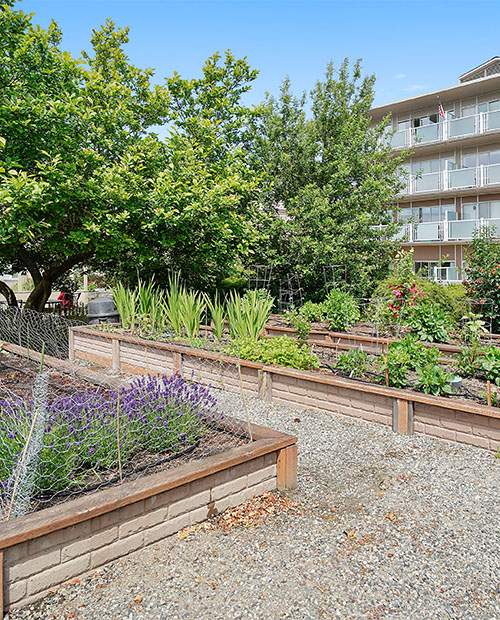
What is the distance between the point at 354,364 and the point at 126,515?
3526mm

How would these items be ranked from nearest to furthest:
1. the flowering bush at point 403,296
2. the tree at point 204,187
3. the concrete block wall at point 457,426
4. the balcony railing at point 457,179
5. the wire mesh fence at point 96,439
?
the wire mesh fence at point 96,439, the concrete block wall at point 457,426, the flowering bush at point 403,296, the tree at point 204,187, the balcony railing at point 457,179

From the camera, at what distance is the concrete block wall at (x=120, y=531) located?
2.12m

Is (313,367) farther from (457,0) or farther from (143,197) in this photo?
(457,0)

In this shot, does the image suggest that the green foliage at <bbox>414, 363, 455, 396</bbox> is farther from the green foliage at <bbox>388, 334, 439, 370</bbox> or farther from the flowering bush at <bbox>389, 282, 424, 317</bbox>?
the flowering bush at <bbox>389, 282, 424, 317</bbox>

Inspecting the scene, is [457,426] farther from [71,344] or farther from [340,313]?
[71,344]

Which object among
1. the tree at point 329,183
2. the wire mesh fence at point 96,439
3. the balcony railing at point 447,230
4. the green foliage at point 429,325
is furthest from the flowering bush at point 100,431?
the balcony railing at point 447,230

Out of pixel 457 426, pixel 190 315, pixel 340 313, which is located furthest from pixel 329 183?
pixel 457 426

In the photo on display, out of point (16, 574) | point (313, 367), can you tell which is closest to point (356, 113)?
point (313, 367)

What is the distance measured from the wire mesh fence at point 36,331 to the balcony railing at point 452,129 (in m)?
13.6

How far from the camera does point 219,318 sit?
24.2 ft

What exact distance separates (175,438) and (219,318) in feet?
13.7

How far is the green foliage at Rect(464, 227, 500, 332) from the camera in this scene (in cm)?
943

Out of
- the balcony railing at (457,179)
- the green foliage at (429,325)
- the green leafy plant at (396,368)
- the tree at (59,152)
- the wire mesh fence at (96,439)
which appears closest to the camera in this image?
the wire mesh fence at (96,439)

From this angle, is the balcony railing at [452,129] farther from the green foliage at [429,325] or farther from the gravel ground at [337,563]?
the gravel ground at [337,563]
